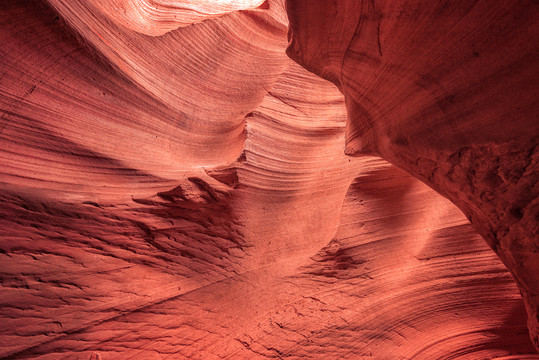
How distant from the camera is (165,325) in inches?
91.4

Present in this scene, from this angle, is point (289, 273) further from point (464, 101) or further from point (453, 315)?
point (464, 101)

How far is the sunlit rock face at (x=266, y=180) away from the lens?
1.22 meters

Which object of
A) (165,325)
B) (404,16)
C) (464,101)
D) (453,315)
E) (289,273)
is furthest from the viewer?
(453,315)

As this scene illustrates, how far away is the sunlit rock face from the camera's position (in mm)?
1219

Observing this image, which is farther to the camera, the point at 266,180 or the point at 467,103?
the point at 266,180

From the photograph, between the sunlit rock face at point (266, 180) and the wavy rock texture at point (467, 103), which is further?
the sunlit rock face at point (266, 180)

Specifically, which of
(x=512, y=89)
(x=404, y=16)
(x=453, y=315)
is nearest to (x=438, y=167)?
(x=512, y=89)

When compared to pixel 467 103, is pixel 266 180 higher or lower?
higher

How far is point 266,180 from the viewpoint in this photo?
275 centimetres

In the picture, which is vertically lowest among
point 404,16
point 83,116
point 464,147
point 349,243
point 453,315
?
point 453,315

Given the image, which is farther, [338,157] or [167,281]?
[338,157]

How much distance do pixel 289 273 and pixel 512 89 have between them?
224 cm

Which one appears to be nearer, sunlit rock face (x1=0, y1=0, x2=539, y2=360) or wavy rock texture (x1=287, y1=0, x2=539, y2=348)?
wavy rock texture (x1=287, y1=0, x2=539, y2=348)

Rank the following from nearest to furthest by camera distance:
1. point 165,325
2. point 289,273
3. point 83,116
Result: 1. point 83,116
2. point 165,325
3. point 289,273
